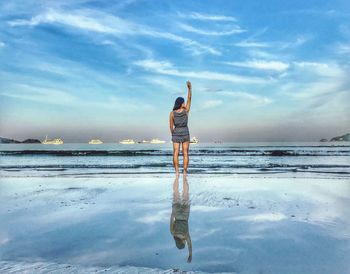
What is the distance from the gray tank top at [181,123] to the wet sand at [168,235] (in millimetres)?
3341

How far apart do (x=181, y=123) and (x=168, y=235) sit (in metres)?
6.00

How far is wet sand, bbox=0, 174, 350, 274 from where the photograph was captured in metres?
2.67

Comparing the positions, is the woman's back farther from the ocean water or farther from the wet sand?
the ocean water

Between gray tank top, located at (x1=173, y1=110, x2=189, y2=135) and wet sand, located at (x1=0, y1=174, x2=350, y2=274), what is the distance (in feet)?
11.0

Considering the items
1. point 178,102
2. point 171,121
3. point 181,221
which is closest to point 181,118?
point 171,121

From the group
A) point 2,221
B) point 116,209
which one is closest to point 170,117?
point 116,209

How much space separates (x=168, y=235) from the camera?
357 cm

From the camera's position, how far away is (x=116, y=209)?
17.1ft

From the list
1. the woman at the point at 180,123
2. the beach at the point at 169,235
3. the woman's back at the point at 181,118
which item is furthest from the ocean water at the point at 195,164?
the beach at the point at 169,235

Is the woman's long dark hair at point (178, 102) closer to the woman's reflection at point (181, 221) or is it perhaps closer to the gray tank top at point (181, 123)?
the gray tank top at point (181, 123)

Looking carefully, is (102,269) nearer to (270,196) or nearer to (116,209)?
(116,209)

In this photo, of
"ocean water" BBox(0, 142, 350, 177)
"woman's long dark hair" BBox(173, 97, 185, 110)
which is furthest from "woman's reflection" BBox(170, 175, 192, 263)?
"ocean water" BBox(0, 142, 350, 177)

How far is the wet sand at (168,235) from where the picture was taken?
2672 millimetres

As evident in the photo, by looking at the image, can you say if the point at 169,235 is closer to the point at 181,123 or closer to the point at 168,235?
the point at 168,235
